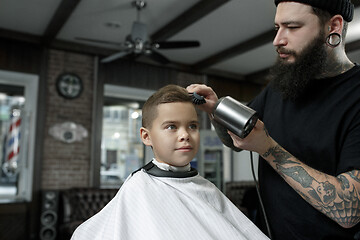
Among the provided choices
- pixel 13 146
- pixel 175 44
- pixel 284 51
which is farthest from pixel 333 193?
pixel 13 146

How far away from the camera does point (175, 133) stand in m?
1.25

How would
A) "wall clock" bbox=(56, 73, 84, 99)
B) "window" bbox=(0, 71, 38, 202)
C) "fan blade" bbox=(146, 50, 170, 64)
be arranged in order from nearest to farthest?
1. "fan blade" bbox=(146, 50, 170, 64)
2. "window" bbox=(0, 71, 38, 202)
3. "wall clock" bbox=(56, 73, 84, 99)

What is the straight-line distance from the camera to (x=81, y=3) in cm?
430

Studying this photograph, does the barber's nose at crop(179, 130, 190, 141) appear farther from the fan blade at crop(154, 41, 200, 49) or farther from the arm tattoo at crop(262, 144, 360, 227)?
the fan blade at crop(154, 41, 200, 49)

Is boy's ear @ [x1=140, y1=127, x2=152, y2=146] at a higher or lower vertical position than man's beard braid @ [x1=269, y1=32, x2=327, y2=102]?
lower

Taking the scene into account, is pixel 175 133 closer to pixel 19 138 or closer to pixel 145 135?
pixel 145 135

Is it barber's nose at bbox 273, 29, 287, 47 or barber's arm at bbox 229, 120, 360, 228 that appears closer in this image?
barber's arm at bbox 229, 120, 360, 228

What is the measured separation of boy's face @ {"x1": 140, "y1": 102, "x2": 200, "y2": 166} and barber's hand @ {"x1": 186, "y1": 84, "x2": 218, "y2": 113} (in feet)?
0.24

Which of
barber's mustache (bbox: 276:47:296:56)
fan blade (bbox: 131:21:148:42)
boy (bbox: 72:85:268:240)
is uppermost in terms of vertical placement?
fan blade (bbox: 131:21:148:42)

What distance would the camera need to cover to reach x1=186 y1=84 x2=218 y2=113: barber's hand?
4.31 ft

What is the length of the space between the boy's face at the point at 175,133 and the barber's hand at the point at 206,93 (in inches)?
2.9

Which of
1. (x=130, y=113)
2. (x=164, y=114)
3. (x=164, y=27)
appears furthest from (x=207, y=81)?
(x=164, y=114)

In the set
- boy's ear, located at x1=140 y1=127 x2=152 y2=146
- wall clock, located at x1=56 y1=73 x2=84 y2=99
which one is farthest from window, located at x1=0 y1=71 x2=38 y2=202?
boy's ear, located at x1=140 y1=127 x2=152 y2=146

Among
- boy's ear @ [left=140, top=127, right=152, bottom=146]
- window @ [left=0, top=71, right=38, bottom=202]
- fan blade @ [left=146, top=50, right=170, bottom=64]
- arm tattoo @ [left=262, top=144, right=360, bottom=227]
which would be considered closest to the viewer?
arm tattoo @ [left=262, top=144, right=360, bottom=227]
